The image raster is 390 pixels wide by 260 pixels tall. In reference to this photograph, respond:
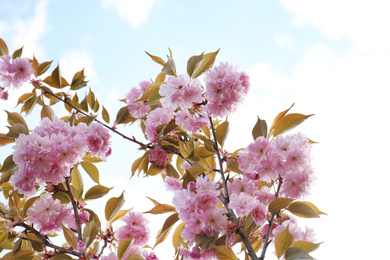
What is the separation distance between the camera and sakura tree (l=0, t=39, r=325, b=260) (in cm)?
118

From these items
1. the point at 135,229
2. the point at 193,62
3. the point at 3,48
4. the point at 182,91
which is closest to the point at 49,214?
the point at 135,229

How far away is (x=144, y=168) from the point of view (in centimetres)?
179

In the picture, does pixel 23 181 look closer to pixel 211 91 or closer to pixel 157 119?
pixel 157 119

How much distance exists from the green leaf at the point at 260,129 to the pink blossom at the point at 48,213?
2.86 ft

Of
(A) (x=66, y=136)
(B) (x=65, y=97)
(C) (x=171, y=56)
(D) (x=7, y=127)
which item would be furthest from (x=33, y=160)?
(B) (x=65, y=97)

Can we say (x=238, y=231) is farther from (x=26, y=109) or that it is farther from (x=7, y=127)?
(x=26, y=109)

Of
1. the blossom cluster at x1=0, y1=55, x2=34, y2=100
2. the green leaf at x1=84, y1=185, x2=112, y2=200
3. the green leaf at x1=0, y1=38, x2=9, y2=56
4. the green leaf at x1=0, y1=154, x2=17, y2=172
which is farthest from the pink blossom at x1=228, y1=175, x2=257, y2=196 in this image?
the green leaf at x1=0, y1=38, x2=9, y2=56

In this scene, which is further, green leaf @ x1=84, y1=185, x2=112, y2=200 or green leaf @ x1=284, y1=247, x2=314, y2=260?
green leaf @ x1=84, y1=185, x2=112, y2=200

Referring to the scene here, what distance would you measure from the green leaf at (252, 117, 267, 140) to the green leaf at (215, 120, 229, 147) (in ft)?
0.53

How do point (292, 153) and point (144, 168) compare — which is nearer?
point (292, 153)

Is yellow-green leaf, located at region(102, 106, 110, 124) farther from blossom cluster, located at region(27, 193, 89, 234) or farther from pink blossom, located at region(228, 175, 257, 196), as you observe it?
pink blossom, located at region(228, 175, 257, 196)

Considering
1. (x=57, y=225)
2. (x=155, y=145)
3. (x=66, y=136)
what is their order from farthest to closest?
(x=155, y=145) < (x=57, y=225) < (x=66, y=136)

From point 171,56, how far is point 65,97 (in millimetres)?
808

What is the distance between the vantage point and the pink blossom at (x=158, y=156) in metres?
1.68
